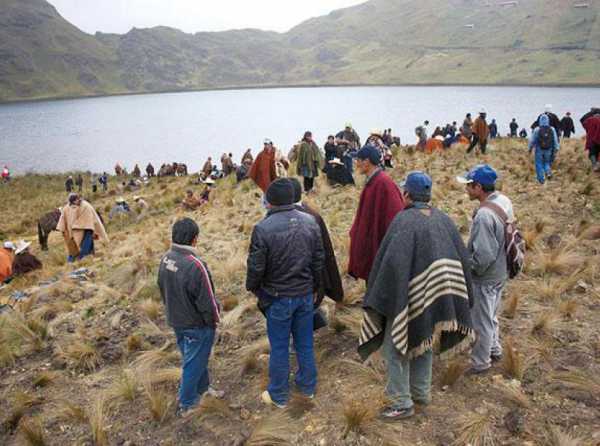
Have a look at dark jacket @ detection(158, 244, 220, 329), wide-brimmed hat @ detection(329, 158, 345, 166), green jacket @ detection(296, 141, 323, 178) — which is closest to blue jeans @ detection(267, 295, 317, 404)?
dark jacket @ detection(158, 244, 220, 329)

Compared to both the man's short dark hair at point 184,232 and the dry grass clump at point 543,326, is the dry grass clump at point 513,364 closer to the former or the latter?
the dry grass clump at point 543,326

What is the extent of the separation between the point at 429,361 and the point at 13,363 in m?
5.34

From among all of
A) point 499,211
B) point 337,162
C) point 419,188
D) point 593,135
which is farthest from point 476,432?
point 593,135

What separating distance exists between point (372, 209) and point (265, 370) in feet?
6.73

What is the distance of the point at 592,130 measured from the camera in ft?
40.2

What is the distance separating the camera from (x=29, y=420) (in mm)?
4898

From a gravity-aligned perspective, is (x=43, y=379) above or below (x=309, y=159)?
below

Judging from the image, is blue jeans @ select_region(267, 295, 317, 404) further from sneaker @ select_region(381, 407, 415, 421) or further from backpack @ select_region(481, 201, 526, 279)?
backpack @ select_region(481, 201, 526, 279)

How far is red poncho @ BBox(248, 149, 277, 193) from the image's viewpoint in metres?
11.8

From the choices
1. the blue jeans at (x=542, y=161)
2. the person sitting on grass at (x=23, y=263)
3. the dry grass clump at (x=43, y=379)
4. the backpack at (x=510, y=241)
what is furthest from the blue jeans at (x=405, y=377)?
the person sitting on grass at (x=23, y=263)

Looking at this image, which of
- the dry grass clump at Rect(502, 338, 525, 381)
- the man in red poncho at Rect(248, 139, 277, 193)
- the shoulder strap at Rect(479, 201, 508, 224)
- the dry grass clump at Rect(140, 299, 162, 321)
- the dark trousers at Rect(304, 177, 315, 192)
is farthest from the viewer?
the dark trousers at Rect(304, 177, 315, 192)

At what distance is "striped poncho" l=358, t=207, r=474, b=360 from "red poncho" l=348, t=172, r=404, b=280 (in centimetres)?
132

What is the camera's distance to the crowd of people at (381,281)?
3.69 metres

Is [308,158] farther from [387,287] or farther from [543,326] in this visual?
[387,287]
